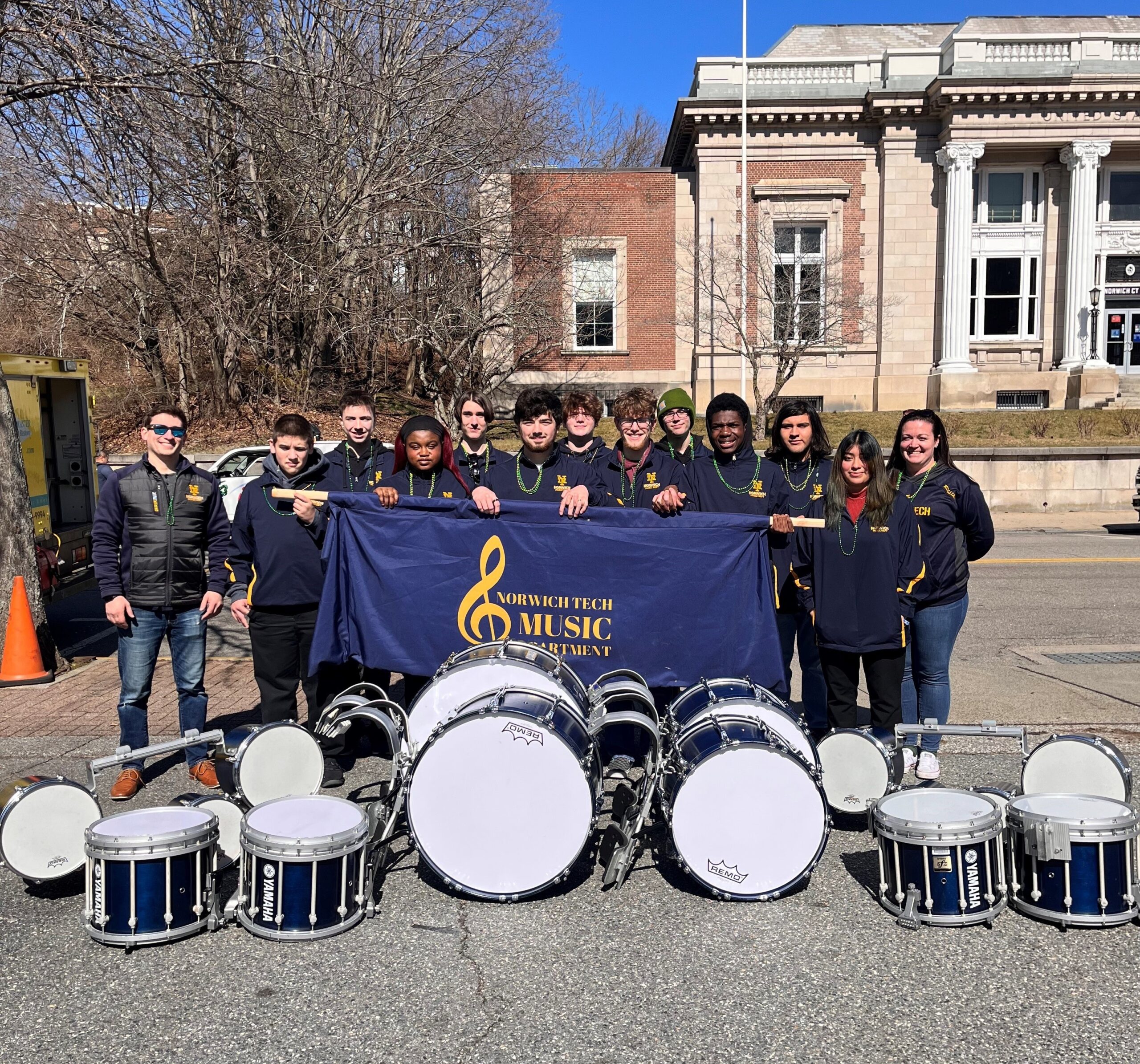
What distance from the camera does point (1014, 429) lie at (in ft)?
83.9

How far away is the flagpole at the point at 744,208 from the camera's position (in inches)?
1160

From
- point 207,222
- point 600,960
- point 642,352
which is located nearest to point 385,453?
point 600,960

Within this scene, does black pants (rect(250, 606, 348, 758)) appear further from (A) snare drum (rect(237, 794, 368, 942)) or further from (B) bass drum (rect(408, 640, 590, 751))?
(A) snare drum (rect(237, 794, 368, 942))

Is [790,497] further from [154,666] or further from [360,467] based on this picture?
[154,666]

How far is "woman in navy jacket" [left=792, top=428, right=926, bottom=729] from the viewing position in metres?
5.54

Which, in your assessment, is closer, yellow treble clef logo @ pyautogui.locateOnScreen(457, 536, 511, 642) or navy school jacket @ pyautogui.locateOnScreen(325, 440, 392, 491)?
yellow treble clef logo @ pyautogui.locateOnScreen(457, 536, 511, 642)

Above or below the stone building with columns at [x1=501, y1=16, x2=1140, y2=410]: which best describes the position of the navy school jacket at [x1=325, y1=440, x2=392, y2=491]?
below

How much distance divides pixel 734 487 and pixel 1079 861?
2.91 metres

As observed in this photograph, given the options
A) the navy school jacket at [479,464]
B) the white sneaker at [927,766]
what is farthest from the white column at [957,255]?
the white sneaker at [927,766]

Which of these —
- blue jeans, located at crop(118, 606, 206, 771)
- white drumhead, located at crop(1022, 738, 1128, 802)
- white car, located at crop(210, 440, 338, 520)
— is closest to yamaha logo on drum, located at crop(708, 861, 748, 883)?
white drumhead, located at crop(1022, 738, 1128, 802)

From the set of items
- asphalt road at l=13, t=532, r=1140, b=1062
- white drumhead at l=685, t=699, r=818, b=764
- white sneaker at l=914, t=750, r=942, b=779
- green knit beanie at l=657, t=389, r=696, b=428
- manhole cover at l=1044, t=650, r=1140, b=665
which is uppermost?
green knit beanie at l=657, t=389, r=696, b=428

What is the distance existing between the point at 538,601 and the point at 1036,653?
18.4ft

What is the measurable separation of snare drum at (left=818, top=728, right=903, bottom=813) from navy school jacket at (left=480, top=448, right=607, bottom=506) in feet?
7.12

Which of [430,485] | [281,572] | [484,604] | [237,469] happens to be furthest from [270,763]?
[237,469]
